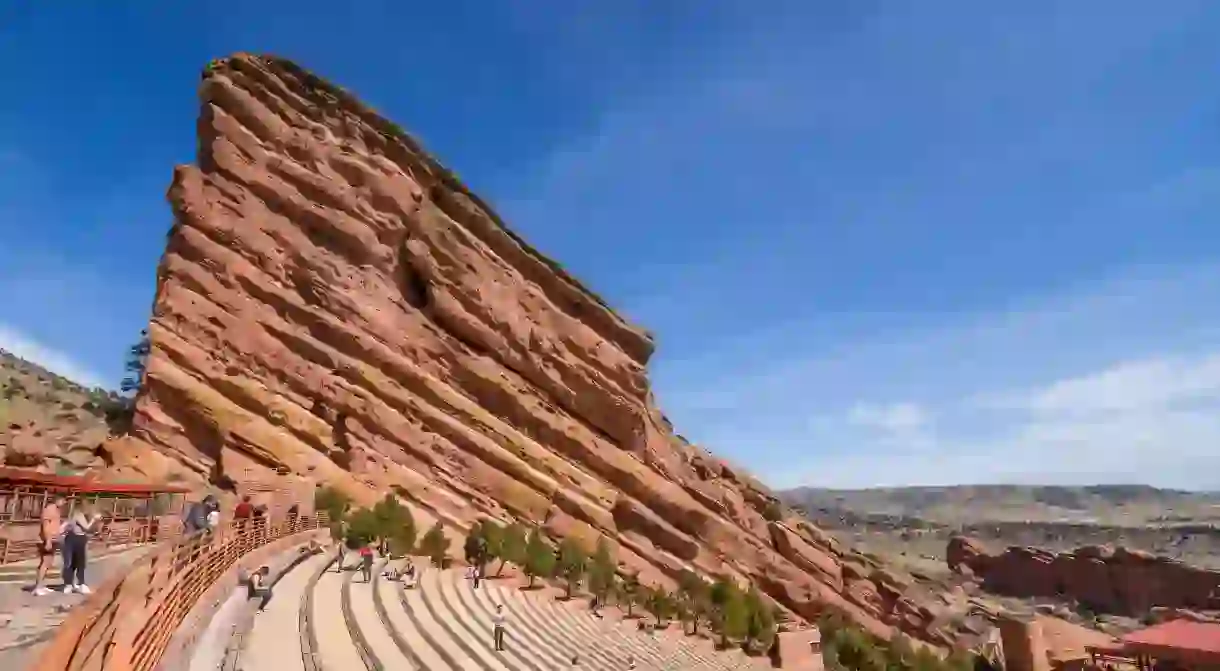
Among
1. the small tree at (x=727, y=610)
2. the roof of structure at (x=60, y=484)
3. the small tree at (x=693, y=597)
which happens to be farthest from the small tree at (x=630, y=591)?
the roof of structure at (x=60, y=484)

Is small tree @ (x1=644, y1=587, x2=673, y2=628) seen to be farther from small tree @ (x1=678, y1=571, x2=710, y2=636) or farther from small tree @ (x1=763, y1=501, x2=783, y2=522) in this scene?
small tree @ (x1=763, y1=501, x2=783, y2=522)

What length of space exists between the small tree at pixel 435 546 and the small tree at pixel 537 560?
3147 millimetres

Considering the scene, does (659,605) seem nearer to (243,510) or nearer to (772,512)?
(243,510)

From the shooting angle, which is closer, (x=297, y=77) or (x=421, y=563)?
(x=421, y=563)

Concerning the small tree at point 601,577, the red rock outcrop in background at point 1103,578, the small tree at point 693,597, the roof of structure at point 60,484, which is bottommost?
the red rock outcrop in background at point 1103,578

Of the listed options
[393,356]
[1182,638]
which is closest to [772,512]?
[1182,638]

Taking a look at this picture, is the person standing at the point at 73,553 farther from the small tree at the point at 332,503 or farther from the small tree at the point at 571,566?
the small tree at the point at 571,566

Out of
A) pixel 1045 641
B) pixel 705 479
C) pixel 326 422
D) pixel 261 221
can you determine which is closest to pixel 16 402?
pixel 261 221

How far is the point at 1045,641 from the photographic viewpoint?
34.8 metres

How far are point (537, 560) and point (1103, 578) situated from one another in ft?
215

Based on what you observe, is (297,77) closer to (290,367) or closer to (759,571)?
(290,367)

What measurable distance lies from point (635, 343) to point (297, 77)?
21.2 meters

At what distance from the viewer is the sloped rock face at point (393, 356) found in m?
28.7

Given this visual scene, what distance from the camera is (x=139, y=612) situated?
5.93m
